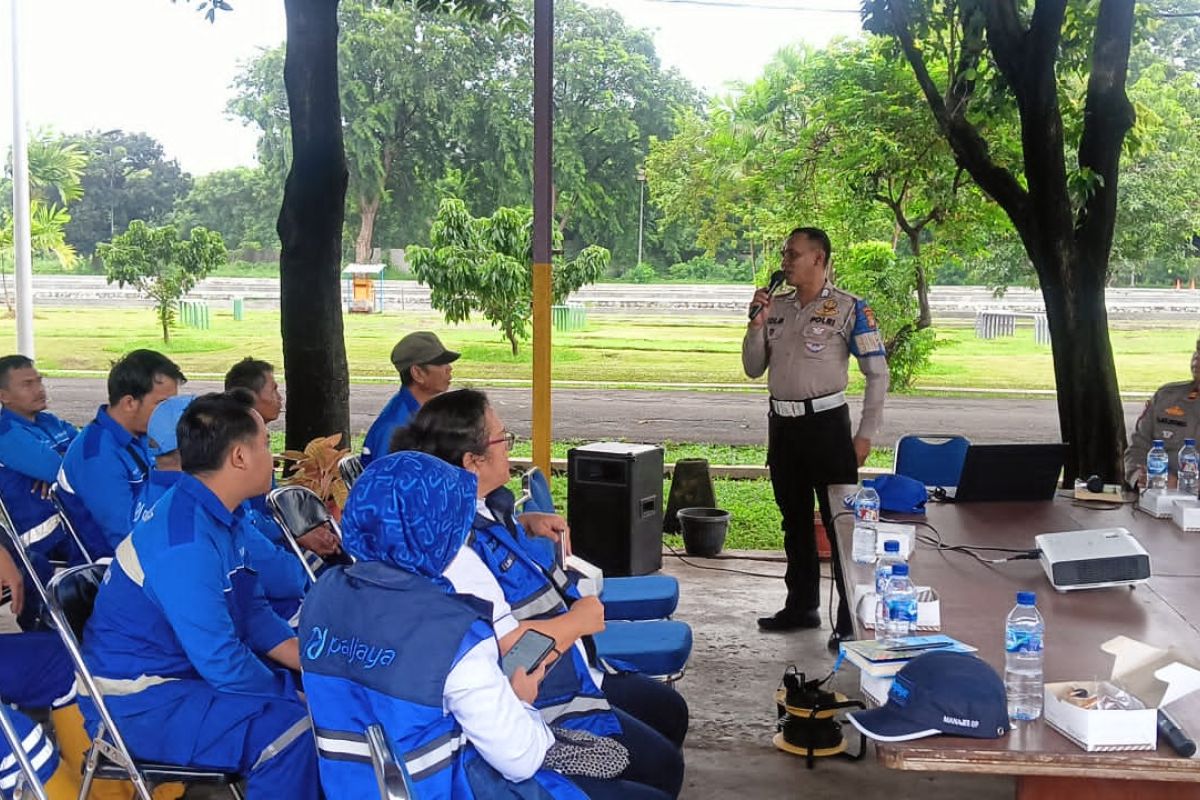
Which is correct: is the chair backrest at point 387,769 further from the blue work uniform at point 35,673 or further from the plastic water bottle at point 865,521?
the plastic water bottle at point 865,521

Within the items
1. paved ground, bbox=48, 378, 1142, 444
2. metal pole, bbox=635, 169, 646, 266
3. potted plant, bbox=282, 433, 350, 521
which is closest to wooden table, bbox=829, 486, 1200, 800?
potted plant, bbox=282, 433, 350, 521

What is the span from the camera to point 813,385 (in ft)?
17.4

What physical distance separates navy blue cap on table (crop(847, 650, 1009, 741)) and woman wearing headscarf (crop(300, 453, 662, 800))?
68cm

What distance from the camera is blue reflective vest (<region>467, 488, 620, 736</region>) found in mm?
2742

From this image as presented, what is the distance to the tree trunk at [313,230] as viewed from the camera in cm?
686

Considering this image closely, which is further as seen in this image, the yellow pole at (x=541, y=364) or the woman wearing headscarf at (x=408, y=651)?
the yellow pole at (x=541, y=364)

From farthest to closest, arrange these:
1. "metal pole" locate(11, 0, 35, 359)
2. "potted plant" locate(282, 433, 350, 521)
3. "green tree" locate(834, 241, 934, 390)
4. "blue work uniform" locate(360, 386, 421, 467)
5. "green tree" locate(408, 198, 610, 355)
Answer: "green tree" locate(408, 198, 610, 355) → "green tree" locate(834, 241, 934, 390) → "metal pole" locate(11, 0, 35, 359) → "potted plant" locate(282, 433, 350, 521) → "blue work uniform" locate(360, 386, 421, 467)

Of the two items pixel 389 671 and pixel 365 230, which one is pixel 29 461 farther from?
pixel 365 230

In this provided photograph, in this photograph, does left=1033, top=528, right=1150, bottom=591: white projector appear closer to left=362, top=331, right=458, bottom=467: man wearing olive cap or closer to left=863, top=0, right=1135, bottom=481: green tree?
left=362, top=331, right=458, bottom=467: man wearing olive cap

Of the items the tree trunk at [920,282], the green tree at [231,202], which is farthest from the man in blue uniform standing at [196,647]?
the green tree at [231,202]

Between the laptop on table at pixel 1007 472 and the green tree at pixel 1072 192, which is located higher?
the green tree at pixel 1072 192

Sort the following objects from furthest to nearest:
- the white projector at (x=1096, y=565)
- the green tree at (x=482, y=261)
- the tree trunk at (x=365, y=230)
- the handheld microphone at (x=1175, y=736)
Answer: the tree trunk at (x=365, y=230) < the green tree at (x=482, y=261) < the white projector at (x=1096, y=565) < the handheld microphone at (x=1175, y=736)

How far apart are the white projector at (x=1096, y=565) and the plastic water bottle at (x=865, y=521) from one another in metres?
0.48

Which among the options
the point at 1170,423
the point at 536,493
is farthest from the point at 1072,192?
the point at 536,493
